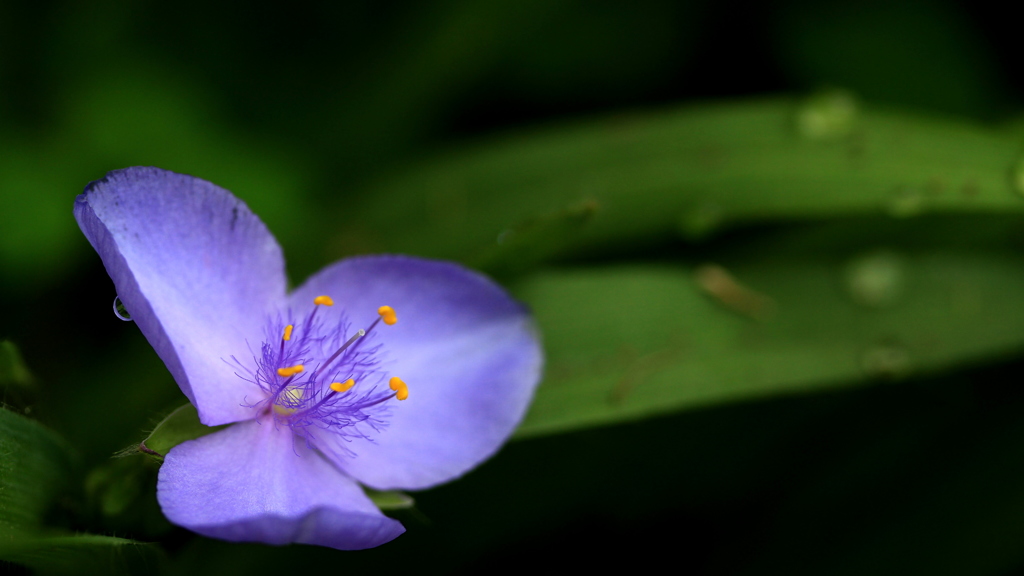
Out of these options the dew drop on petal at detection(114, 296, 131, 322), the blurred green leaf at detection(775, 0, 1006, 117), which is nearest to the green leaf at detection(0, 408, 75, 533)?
the dew drop on petal at detection(114, 296, 131, 322)

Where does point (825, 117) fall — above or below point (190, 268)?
below

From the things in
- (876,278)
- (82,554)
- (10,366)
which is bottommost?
(876,278)

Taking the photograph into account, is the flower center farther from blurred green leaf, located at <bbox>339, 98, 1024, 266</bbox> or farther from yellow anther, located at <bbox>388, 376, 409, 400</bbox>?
blurred green leaf, located at <bbox>339, 98, 1024, 266</bbox>

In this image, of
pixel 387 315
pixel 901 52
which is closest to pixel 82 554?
pixel 387 315

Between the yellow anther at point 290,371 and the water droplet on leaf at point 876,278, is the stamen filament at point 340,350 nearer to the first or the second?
the yellow anther at point 290,371

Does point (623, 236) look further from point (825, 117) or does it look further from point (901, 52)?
point (901, 52)

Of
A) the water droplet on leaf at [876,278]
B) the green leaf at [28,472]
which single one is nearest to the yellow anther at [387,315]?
the green leaf at [28,472]

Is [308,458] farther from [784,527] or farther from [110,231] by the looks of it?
[784,527]

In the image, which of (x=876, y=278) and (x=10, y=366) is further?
(x=876, y=278)
